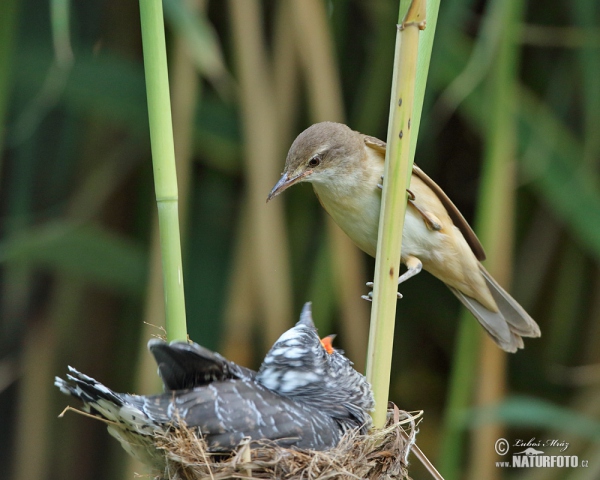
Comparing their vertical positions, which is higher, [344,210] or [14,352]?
[344,210]

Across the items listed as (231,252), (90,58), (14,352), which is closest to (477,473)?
(231,252)

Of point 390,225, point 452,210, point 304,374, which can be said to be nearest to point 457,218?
point 452,210

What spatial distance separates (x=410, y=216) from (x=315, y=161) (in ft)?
1.12

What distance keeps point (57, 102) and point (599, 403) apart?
2484 millimetres

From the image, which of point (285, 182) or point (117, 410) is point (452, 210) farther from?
point (117, 410)

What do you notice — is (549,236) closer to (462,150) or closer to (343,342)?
(462,150)

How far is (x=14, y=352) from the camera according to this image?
294cm

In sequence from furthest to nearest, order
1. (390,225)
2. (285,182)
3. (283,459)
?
1. (285,182)
2. (283,459)
3. (390,225)

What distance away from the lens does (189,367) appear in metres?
1.57

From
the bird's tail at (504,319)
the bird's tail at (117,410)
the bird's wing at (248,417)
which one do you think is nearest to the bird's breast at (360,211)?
the bird's tail at (504,319)

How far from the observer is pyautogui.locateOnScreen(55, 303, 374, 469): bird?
4.87 ft

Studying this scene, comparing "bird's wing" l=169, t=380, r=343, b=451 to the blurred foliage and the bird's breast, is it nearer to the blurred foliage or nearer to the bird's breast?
the bird's breast

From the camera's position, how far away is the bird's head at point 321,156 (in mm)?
2074

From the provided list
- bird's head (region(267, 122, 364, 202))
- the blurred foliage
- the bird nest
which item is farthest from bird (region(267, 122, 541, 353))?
the bird nest
